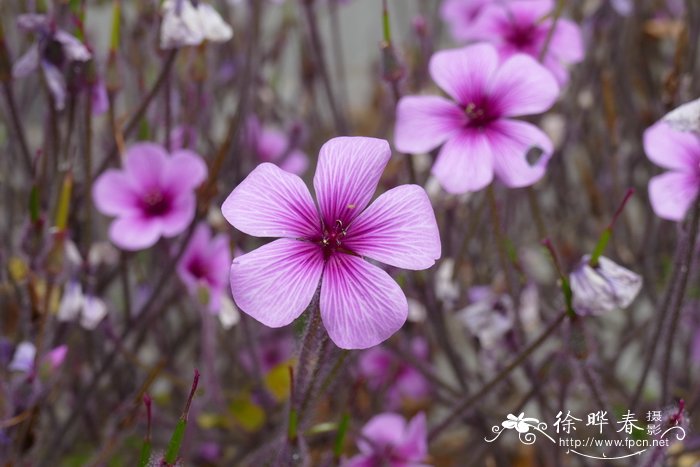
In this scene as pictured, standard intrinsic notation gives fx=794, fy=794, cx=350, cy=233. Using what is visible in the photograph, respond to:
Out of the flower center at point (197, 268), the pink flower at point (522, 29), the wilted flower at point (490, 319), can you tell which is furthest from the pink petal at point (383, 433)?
the pink flower at point (522, 29)

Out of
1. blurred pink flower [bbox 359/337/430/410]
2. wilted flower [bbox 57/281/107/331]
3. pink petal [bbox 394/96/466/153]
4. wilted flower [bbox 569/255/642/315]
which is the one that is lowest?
blurred pink flower [bbox 359/337/430/410]

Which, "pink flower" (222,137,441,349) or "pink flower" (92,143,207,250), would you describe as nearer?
"pink flower" (222,137,441,349)

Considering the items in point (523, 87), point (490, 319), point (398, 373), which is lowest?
point (398, 373)

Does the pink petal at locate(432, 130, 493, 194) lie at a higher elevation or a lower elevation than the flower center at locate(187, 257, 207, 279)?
higher

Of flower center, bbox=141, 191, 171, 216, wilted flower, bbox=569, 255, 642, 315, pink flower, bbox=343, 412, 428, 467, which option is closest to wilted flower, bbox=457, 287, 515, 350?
pink flower, bbox=343, 412, 428, 467

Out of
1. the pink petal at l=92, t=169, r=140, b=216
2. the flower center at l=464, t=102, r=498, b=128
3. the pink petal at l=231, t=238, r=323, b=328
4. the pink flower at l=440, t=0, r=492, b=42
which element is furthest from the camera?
the pink flower at l=440, t=0, r=492, b=42

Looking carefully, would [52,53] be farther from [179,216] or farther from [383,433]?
[383,433]

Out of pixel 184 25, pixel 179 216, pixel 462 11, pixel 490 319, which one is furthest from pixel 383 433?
pixel 462 11

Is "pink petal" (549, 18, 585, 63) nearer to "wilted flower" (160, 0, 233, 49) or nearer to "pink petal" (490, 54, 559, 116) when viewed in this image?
"pink petal" (490, 54, 559, 116)
